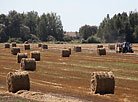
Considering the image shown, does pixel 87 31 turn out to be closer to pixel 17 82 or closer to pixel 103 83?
pixel 17 82

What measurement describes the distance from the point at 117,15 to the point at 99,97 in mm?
74527

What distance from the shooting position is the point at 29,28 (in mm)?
123500

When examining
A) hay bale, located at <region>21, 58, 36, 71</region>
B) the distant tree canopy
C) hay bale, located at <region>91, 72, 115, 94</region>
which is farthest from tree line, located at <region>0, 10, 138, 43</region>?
hay bale, located at <region>91, 72, 115, 94</region>

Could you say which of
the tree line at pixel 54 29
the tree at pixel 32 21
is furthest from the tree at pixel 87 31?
the tree at pixel 32 21

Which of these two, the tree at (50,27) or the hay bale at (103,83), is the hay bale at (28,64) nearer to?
the hay bale at (103,83)

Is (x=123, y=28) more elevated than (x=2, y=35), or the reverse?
(x=123, y=28)

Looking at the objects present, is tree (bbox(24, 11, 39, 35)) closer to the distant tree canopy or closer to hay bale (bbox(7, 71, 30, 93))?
the distant tree canopy

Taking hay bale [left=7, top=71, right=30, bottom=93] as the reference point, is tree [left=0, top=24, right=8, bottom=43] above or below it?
above

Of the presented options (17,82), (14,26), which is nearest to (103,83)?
(17,82)

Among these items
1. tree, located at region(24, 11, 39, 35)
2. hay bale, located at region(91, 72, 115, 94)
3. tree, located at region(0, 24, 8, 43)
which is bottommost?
hay bale, located at region(91, 72, 115, 94)

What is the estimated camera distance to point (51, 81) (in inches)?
819

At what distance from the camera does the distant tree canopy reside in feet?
349

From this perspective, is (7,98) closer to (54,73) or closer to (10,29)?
(54,73)

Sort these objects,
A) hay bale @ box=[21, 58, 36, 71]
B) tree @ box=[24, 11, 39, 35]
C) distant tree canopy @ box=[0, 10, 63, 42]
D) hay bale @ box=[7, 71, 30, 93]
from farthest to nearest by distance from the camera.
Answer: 1. tree @ box=[24, 11, 39, 35]
2. distant tree canopy @ box=[0, 10, 63, 42]
3. hay bale @ box=[21, 58, 36, 71]
4. hay bale @ box=[7, 71, 30, 93]
